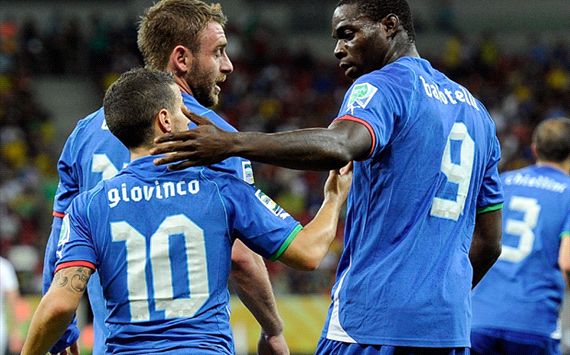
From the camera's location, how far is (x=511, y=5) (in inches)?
1083

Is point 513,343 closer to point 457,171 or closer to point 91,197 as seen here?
point 457,171

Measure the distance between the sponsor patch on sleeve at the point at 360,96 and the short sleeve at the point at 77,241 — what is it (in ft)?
3.28

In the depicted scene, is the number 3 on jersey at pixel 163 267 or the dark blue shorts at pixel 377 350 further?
the dark blue shorts at pixel 377 350

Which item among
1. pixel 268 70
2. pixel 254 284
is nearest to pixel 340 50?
pixel 254 284

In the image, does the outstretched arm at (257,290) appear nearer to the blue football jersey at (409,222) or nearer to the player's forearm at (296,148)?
the blue football jersey at (409,222)

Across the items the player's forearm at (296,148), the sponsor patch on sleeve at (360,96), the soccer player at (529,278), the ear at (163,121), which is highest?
the sponsor patch on sleeve at (360,96)

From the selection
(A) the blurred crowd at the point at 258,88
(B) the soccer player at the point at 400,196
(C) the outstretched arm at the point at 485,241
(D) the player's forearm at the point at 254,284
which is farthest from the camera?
(A) the blurred crowd at the point at 258,88

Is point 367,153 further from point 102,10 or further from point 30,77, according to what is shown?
point 102,10

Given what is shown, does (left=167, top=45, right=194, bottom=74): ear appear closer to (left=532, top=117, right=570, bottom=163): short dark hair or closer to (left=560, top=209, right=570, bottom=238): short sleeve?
(left=560, top=209, right=570, bottom=238): short sleeve

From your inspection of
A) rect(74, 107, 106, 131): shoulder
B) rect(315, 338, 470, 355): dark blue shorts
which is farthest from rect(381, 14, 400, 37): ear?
rect(74, 107, 106, 131): shoulder

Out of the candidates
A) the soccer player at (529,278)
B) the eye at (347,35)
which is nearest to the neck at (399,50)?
the eye at (347,35)

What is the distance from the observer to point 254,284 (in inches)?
164

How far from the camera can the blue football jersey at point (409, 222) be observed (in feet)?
12.3

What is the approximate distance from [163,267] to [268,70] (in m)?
21.6
